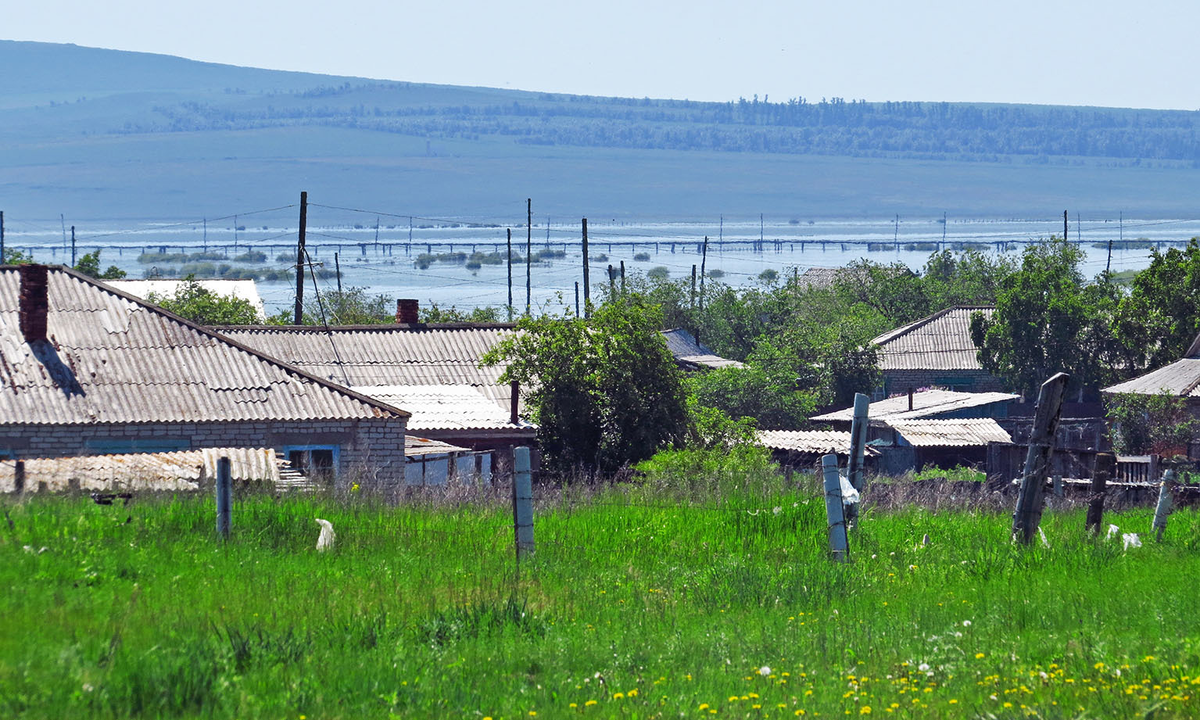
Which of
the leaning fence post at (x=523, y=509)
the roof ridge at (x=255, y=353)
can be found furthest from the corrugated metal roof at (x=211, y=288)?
the leaning fence post at (x=523, y=509)

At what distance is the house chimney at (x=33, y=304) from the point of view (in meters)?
23.2

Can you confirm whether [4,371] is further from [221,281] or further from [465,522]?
[221,281]

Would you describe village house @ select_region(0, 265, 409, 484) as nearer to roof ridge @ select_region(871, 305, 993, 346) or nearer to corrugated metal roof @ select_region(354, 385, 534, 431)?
corrugated metal roof @ select_region(354, 385, 534, 431)

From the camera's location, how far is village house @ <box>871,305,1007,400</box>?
5816 centimetres

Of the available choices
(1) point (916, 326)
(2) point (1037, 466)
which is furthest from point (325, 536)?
(1) point (916, 326)

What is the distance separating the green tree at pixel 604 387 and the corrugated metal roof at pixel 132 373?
3.43 metres

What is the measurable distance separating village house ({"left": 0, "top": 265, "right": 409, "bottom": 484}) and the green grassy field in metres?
10.2

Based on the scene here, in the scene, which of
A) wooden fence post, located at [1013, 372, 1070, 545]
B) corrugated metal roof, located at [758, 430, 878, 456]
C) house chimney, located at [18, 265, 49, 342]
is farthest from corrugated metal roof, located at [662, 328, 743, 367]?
wooden fence post, located at [1013, 372, 1070, 545]

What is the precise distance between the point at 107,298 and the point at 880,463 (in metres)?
20.8

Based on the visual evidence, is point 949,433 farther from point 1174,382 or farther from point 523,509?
point 523,509

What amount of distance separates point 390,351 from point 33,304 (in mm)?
11389

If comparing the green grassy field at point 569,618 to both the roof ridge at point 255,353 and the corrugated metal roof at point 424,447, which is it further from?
the corrugated metal roof at point 424,447

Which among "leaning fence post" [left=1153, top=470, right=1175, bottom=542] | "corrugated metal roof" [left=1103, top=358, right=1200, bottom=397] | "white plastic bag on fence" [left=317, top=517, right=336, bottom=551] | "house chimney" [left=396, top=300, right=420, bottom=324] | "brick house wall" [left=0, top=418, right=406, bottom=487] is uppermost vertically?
"white plastic bag on fence" [left=317, top=517, right=336, bottom=551]

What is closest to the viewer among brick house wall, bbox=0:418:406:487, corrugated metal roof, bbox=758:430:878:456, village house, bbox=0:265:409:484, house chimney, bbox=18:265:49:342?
brick house wall, bbox=0:418:406:487
